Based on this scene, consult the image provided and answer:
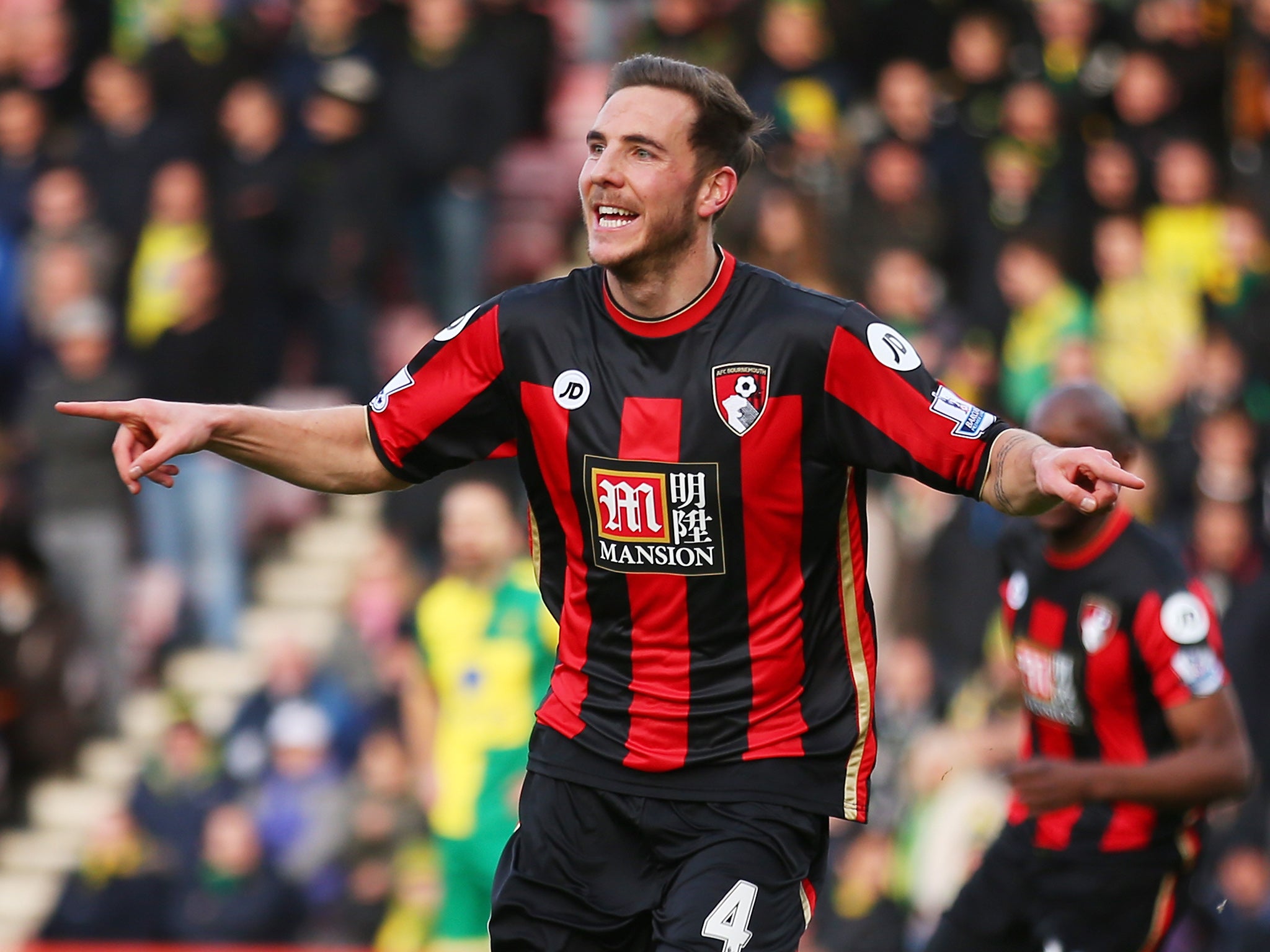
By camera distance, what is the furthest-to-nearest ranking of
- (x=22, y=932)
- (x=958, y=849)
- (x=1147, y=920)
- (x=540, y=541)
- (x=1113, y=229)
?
(x=22, y=932) → (x=1113, y=229) → (x=958, y=849) → (x=1147, y=920) → (x=540, y=541)

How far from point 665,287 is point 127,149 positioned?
24.5 ft

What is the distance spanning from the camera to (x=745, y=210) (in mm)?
10031

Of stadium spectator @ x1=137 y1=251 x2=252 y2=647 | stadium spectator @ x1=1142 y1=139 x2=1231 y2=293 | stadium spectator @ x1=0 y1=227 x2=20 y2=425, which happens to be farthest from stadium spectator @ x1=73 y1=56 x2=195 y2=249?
stadium spectator @ x1=1142 y1=139 x2=1231 y2=293

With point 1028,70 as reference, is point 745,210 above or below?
below

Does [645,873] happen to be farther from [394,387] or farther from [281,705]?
[281,705]

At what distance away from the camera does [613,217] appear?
4.57m

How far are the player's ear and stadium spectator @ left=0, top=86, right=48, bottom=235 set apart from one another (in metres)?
7.60

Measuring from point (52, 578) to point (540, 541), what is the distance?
6904 millimetres

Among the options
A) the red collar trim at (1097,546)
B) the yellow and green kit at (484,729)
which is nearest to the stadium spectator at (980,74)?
the yellow and green kit at (484,729)

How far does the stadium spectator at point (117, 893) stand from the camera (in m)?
10.1

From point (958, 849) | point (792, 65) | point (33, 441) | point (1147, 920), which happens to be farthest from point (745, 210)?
point (1147, 920)

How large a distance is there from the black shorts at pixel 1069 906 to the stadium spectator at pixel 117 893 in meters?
5.34

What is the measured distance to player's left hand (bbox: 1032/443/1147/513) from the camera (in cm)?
400

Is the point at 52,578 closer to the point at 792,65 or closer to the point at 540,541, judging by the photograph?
the point at 792,65
